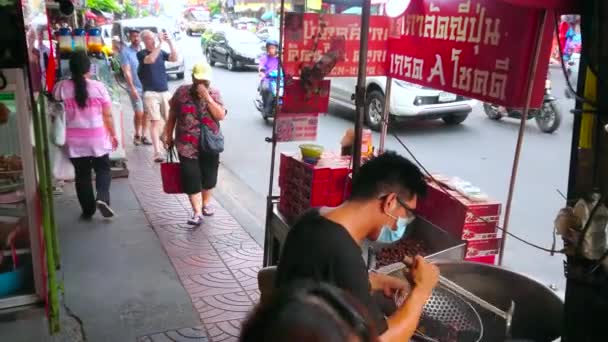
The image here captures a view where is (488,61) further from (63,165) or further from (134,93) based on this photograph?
(134,93)

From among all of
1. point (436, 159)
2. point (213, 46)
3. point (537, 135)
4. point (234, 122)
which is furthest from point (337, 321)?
point (213, 46)

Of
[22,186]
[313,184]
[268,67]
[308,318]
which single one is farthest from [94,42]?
[308,318]

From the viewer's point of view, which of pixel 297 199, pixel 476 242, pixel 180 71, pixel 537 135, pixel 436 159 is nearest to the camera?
pixel 476 242

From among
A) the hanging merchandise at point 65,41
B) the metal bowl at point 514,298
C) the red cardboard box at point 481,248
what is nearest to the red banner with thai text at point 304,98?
the red cardboard box at point 481,248

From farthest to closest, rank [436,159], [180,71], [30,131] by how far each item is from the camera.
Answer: [180,71], [436,159], [30,131]

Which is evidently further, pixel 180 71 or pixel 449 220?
pixel 180 71

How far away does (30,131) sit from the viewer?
12.2 ft

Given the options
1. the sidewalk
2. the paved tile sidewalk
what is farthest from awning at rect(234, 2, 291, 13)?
the sidewalk

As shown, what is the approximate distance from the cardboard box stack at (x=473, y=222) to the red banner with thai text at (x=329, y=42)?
105 centimetres

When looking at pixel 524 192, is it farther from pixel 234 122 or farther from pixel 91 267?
pixel 234 122

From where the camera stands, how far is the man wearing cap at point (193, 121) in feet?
17.0

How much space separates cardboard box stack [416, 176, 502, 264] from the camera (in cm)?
321

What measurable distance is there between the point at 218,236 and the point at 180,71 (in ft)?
44.2

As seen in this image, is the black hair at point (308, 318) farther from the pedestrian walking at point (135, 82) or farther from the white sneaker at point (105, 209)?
the pedestrian walking at point (135, 82)
